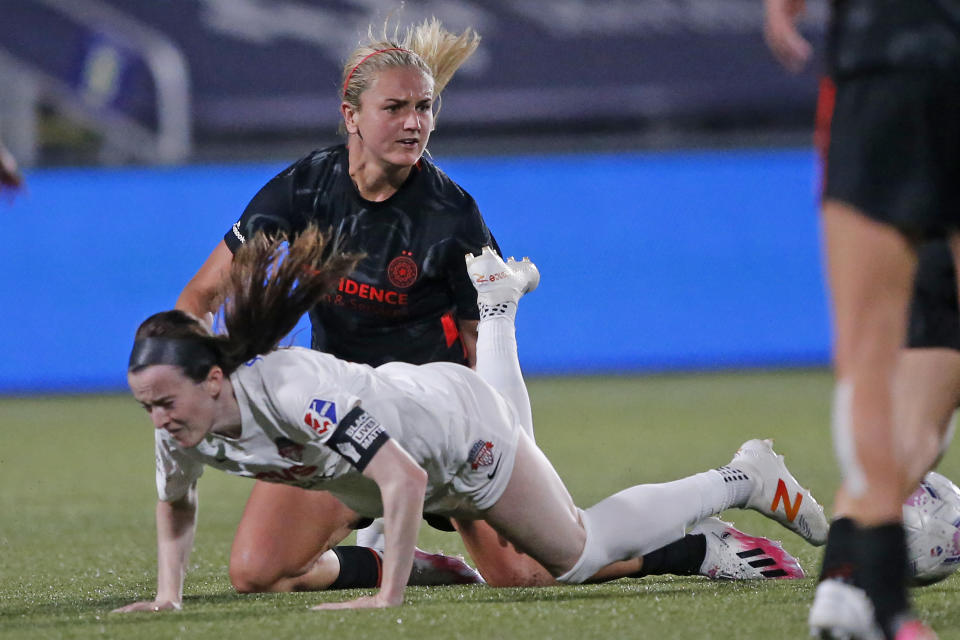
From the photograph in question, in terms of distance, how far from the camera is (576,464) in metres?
7.13

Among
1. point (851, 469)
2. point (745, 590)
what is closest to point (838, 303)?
point (851, 469)

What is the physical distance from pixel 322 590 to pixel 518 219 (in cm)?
772

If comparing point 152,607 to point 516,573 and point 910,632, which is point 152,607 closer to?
point 516,573

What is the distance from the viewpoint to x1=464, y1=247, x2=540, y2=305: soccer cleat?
14.1 feet

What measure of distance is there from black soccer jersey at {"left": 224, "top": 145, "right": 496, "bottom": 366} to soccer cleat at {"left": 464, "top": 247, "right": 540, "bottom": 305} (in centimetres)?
11

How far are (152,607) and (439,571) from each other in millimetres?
1013

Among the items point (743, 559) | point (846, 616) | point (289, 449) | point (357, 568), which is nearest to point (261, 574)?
point (357, 568)

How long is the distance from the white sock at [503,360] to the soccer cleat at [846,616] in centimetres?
150

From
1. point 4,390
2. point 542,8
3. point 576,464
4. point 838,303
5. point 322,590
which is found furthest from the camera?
point 542,8

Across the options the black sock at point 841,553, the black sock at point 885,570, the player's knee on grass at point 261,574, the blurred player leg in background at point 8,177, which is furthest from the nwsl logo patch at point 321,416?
the blurred player leg in background at point 8,177

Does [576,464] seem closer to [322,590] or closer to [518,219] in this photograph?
[322,590]

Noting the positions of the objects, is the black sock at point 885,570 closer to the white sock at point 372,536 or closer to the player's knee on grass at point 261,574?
the player's knee on grass at point 261,574

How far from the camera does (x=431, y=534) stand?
17.7 ft

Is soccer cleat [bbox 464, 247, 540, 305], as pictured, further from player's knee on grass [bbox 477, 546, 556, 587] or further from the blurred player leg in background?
the blurred player leg in background
